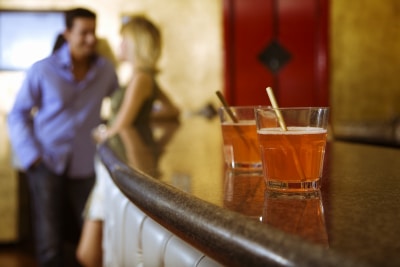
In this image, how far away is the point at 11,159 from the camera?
5.02 metres

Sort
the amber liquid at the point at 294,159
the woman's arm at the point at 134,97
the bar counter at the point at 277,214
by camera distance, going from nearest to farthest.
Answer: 1. the bar counter at the point at 277,214
2. the amber liquid at the point at 294,159
3. the woman's arm at the point at 134,97

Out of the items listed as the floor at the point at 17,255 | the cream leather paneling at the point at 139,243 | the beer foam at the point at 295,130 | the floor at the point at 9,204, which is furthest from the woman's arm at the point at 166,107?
the beer foam at the point at 295,130

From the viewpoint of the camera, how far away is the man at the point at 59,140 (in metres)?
2.76

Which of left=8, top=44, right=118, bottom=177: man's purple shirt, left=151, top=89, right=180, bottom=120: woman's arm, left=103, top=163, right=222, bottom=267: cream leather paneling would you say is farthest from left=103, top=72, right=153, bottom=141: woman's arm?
left=103, top=163, right=222, bottom=267: cream leather paneling

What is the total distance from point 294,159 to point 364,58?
5.91 m

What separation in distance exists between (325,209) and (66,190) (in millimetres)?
2604

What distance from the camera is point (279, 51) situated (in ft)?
21.7

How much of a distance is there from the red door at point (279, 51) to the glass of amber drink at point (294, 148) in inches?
215

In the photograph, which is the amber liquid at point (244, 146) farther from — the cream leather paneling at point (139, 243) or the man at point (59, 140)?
the man at point (59, 140)

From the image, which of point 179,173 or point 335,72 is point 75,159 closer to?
point 179,173

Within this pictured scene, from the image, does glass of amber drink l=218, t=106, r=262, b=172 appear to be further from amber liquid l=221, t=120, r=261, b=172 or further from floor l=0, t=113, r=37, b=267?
floor l=0, t=113, r=37, b=267

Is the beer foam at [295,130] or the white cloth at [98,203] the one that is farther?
the white cloth at [98,203]

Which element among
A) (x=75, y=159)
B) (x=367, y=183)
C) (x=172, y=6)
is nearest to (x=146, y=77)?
(x=75, y=159)

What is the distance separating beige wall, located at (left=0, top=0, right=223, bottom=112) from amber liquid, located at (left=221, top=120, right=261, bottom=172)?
459cm
